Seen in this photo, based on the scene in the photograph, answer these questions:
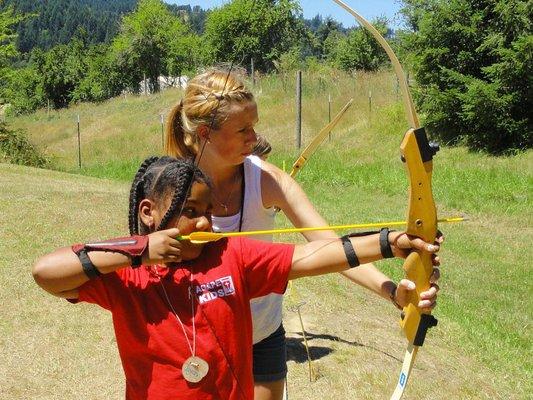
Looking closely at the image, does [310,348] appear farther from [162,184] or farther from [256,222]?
[162,184]

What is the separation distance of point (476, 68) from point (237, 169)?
1478 cm

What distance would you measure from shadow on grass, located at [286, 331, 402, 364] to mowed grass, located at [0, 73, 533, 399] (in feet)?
0.04

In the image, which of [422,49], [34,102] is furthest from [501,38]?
[34,102]

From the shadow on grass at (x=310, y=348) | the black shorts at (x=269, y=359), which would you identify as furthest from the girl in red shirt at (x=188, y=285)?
the shadow on grass at (x=310, y=348)

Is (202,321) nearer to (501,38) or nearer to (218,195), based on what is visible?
(218,195)

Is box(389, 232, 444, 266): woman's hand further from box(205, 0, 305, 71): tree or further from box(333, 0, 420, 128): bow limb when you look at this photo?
box(205, 0, 305, 71): tree

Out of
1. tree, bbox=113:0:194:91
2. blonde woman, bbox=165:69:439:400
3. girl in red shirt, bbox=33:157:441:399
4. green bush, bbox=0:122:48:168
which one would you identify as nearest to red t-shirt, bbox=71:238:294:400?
girl in red shirt, bbox=33:157:441:399

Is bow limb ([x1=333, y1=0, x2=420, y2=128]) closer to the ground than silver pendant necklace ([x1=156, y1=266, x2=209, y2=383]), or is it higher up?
higher up

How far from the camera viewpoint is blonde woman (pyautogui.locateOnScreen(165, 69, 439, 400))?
227 cm

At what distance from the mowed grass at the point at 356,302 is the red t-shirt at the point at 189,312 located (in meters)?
2.66

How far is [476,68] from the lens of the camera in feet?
53.1

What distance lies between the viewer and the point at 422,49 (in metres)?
16.2

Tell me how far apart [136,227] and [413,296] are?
0.75m

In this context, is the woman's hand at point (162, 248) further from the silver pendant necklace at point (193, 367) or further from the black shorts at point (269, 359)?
the black shorts at point (269, 359)
